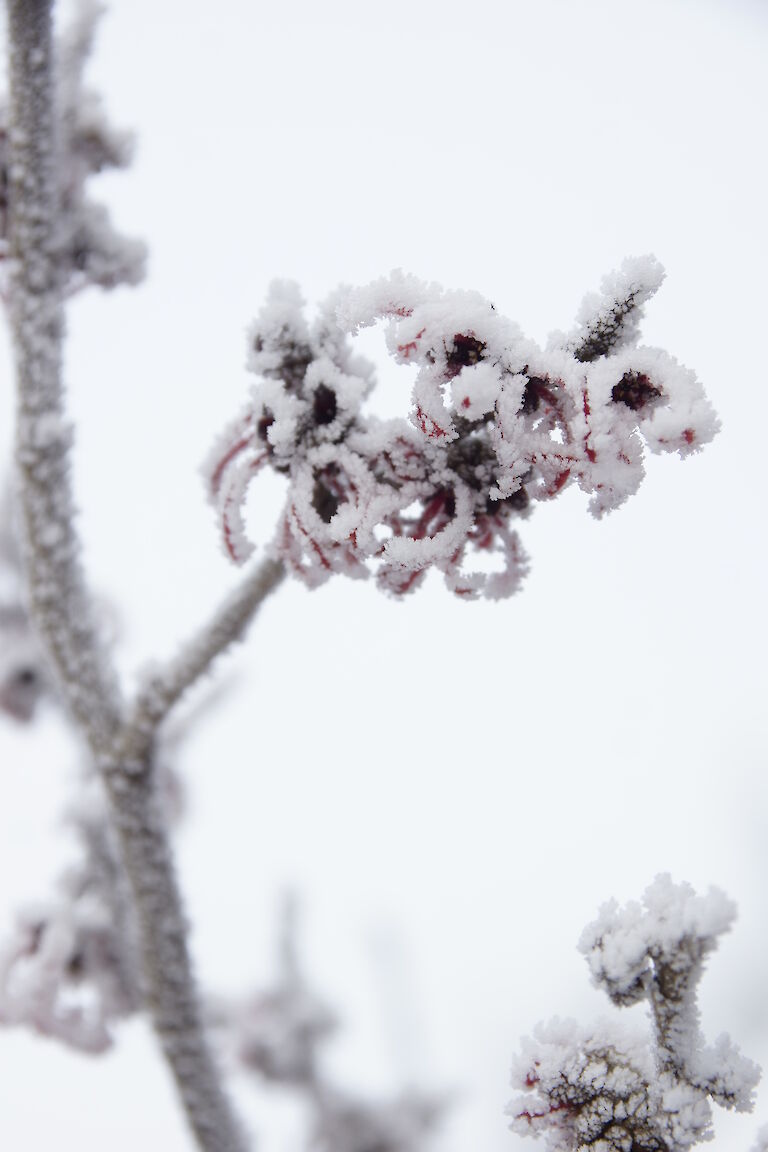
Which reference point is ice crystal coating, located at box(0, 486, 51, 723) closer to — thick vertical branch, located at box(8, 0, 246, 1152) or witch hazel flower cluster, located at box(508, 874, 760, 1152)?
thick vertical branch, located at box(8, 0, 246, 1152)

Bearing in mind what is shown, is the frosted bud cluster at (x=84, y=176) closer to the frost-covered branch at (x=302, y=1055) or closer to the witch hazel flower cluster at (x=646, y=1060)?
the witch hazel flower cluster at (x=646, y=1060)

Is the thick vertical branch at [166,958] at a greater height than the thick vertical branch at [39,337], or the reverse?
the thick vertical branch at [39,337]

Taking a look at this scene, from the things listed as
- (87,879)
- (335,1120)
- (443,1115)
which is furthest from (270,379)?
(443,1115)

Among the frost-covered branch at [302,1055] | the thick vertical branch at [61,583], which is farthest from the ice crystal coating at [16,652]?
the frost-covered branch at [302,1055]

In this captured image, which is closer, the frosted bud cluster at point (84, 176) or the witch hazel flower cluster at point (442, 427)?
the witch hazel flower cluster at point (442, 427)

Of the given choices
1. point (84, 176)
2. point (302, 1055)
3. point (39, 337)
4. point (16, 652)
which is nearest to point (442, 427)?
point (39, 337)

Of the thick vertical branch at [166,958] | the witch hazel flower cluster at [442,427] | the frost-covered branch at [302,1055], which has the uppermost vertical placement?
the witch hazel flower cluster at [442,427]

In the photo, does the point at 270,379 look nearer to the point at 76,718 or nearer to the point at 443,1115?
the point at 76,718

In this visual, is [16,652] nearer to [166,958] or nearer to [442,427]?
[166,958]
